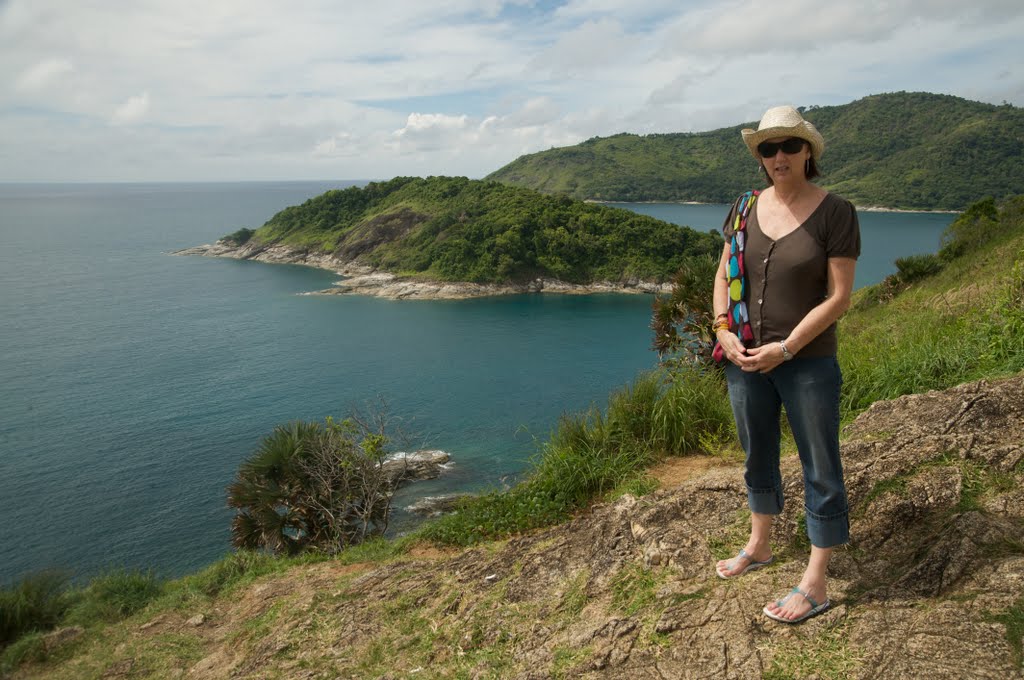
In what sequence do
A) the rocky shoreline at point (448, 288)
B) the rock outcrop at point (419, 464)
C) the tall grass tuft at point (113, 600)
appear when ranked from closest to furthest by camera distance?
the tall grass tuft at point (113, 600), the rock outcrop at point (419, 464), the rocky shoreline at point (448, 288)

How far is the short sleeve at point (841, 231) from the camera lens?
7.36 feet

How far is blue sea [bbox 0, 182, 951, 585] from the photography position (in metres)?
20.9

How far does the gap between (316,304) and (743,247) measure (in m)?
55.0

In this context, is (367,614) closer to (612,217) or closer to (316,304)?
(316,304)

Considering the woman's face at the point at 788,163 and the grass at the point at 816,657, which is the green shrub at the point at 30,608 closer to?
the grass at the point at 816,657

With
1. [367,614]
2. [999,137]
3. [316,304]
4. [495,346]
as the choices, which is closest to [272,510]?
[367,614]

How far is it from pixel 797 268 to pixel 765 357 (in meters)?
0.35

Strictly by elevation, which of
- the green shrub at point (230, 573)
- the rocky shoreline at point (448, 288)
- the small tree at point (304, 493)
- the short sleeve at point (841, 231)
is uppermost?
the short sleeve at point (841, 231)

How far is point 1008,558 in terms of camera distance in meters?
2.33

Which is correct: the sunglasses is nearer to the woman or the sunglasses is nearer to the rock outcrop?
the woman

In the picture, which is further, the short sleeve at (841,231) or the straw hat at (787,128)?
the straw hat at (787,128)

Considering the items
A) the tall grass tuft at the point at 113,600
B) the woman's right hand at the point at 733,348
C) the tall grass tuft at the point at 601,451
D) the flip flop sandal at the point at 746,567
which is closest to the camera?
the woman's right hand at the point at 733,348

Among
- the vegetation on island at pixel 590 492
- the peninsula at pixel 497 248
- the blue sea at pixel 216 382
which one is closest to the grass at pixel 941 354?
the vegetation on island at pixel 590 492

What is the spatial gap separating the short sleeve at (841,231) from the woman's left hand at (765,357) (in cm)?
40
